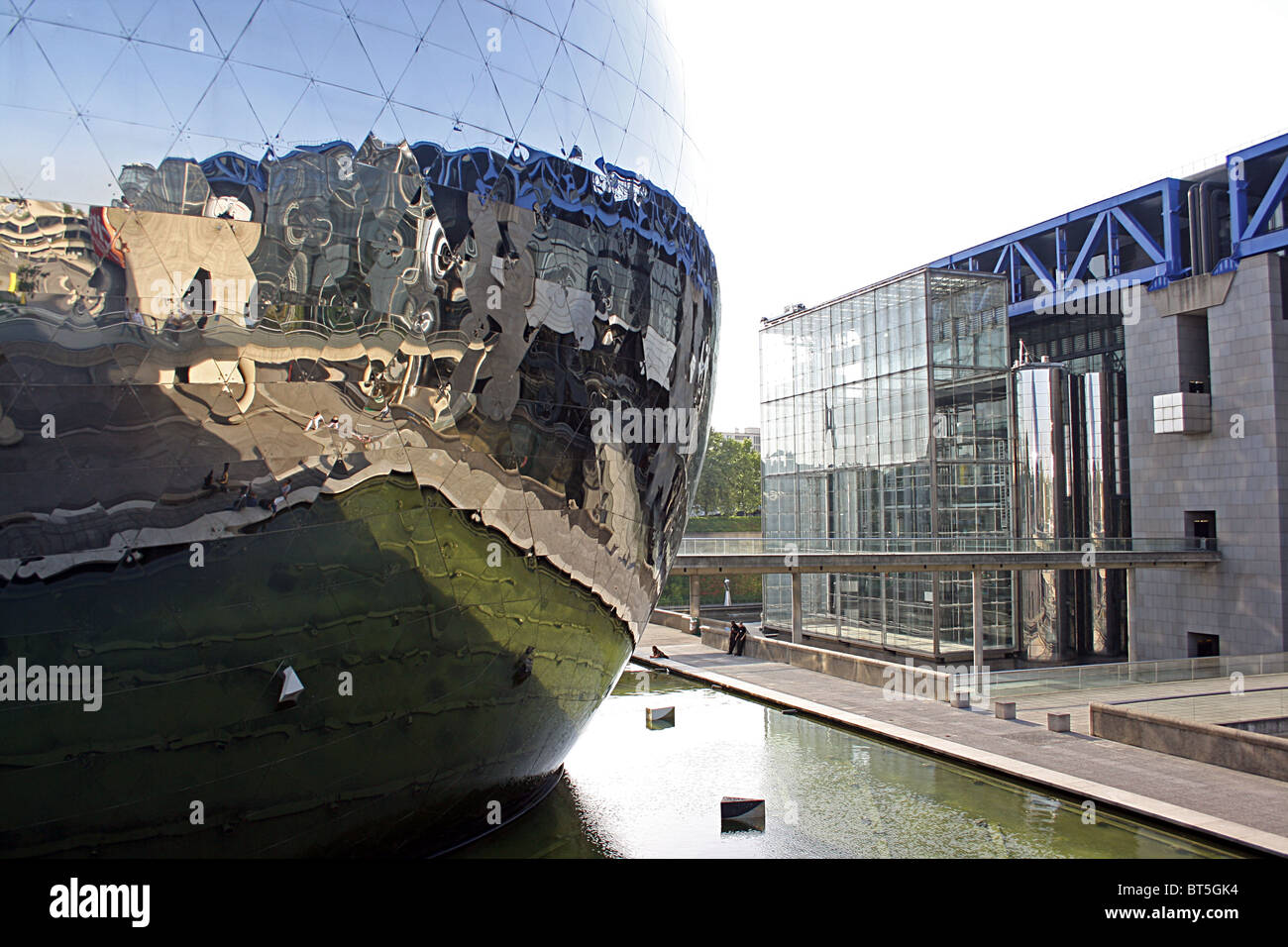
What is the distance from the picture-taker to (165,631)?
6.57 metres

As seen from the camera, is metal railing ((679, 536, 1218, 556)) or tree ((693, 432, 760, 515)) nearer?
metal railing ((679, 536, 1218, 556))

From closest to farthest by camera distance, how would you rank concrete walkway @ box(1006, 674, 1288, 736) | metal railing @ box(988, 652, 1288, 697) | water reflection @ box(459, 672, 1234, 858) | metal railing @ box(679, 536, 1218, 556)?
1. water reflection @ box(459, 672, 1234, 858)
2. concrete walkway @ box(1006, 674, 1288, 736)
3. metal railing @ box(988, 652, 1288, 697)
4. metal railing @ box(679, 536, 1218, 556)

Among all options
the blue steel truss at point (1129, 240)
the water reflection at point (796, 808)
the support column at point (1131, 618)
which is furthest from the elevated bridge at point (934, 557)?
the water reflection at point (796, 808)

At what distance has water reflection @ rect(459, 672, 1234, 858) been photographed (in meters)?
9.38

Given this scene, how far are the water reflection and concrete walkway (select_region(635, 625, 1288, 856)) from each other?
0.29m

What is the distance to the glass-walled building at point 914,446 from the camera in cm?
4050

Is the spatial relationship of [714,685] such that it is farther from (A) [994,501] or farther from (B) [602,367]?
(A) [994,501]

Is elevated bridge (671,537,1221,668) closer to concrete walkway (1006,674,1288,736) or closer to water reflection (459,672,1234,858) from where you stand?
concrete walkway (1006,674,1288,736)

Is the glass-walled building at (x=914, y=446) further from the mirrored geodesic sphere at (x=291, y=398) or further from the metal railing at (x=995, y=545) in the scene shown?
the mirrored geodesic sphere at (x=291, y=398)

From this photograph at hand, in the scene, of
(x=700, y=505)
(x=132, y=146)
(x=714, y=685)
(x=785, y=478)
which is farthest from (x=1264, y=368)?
(x=700, y=505)

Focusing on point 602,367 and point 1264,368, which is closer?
point 602,367

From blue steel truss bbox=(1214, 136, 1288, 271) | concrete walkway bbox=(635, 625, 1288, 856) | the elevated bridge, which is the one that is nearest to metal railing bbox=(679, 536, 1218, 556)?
the elevated bridge

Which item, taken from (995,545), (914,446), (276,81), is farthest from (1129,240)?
(276,81)
